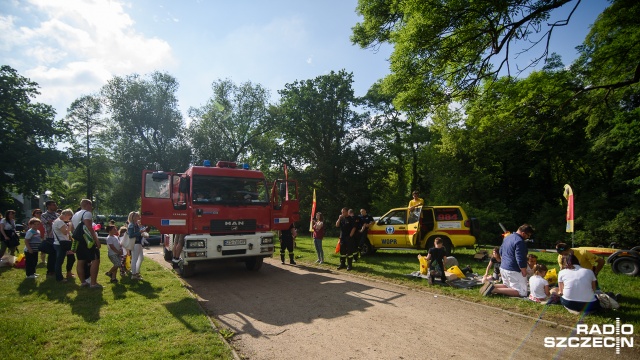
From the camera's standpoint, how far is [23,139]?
22812 millimetres

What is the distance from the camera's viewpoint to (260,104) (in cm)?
3628

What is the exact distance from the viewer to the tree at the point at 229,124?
3362 centimetres

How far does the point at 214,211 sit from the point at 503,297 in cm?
690

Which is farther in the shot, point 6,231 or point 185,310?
point 6,231

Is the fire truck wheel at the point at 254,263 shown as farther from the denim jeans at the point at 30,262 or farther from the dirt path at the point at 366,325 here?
the denim jeans at the point at 30,262

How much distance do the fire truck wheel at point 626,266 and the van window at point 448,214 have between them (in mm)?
4059

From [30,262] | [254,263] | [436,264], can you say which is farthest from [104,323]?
[436,264]

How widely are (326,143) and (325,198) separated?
213 inches

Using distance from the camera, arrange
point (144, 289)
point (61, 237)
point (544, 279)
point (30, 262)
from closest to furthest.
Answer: point (544, 279)
point (144, 289)
point (61, 237)
point (30, 262)

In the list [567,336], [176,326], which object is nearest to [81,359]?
[176,326]

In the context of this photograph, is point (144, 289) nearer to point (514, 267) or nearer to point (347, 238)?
point (347, 238)

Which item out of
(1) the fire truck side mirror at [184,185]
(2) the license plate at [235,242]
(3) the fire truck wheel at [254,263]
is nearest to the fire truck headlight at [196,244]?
(2) the license plate at [235,242]

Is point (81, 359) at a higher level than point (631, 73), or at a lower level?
lower

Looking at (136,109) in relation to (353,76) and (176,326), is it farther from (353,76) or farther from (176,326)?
(176,326)
